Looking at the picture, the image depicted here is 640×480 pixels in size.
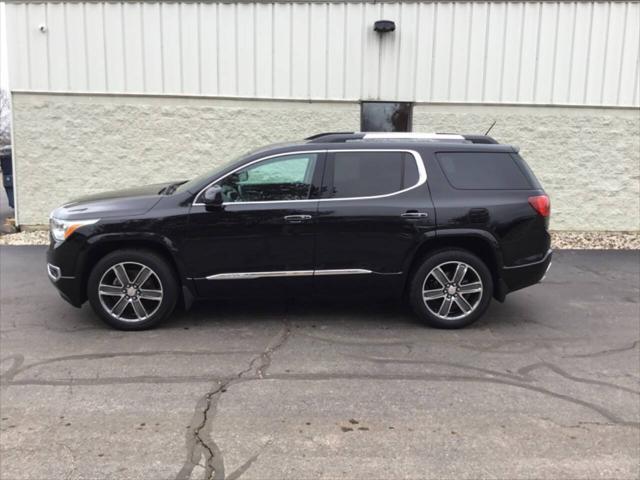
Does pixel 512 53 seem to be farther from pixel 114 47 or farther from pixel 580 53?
pixel 114 47

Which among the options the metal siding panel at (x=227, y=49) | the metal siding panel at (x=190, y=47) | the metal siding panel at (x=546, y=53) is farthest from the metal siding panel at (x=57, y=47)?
the metal siding panel at (x=546, y=53)

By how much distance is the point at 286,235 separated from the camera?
5426 millimetres

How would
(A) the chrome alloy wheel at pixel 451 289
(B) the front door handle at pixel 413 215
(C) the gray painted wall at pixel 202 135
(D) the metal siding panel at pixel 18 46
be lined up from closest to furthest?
1. (B) the front door handle at pixel 413 215
2. (A) the chrome alloy wheel at pixel 451 289
3. (D) the metal siding panel at pixel 18 46
4. (C) the gray painted wall at pixel 202 135

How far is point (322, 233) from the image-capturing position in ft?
17.9

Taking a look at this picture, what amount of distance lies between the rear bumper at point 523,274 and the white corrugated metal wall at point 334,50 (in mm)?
5807

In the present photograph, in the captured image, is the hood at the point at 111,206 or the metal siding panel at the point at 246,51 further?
the metal siding panel at the point at 246,51

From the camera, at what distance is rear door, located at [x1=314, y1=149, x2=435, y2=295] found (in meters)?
5.47

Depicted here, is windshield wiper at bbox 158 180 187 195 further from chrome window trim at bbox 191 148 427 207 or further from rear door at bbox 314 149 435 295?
rear door at bbox 314 149 435 295

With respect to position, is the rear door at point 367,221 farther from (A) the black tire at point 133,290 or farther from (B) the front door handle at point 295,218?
(A) the black tire at point 133,290

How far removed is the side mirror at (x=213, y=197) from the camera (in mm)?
5281

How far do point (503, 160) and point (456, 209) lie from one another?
2.41 feet

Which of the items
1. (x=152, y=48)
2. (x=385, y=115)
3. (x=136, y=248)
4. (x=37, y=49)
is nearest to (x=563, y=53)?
(x=385, y=115)

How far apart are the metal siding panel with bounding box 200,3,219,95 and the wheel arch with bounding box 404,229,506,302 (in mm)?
6497

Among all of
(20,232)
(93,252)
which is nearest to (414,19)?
(93,252)
